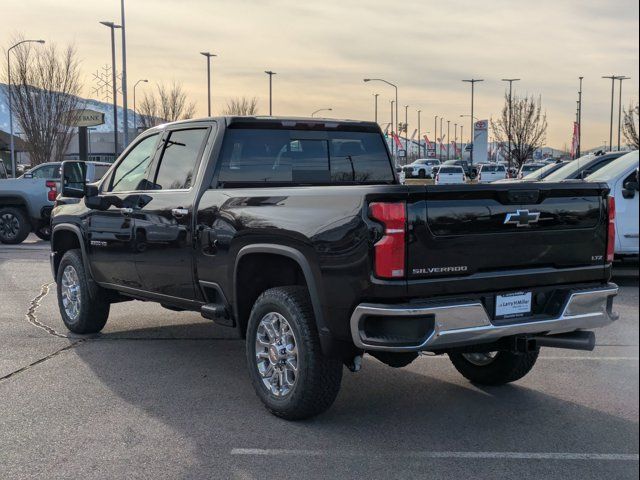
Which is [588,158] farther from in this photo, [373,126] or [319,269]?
[319,269]

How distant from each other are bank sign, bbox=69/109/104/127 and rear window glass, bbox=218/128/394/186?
31461 mm

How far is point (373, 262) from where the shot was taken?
4031mm

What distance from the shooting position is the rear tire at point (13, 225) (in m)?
16.6

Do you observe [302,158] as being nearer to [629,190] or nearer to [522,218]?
[522,218]

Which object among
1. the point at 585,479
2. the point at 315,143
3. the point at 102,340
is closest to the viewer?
the point at 585,479

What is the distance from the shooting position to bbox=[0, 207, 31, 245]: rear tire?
16562 mm

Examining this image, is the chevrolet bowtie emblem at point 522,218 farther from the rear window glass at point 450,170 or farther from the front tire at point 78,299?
the rear window glass at point 450,170

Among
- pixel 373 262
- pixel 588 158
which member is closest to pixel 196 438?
pixel 373 262

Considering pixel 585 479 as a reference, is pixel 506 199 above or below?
above

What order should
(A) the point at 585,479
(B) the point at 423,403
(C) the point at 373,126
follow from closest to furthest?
(A) the point at 585,479 < (B) the point at 423,403 < (C) the point at 373,126

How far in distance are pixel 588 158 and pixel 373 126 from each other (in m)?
6.51

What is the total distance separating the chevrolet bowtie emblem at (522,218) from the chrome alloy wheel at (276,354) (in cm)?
152

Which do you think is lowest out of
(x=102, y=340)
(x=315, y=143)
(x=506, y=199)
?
(x=102, y=340)

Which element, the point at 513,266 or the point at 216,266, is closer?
the point at 513,266
